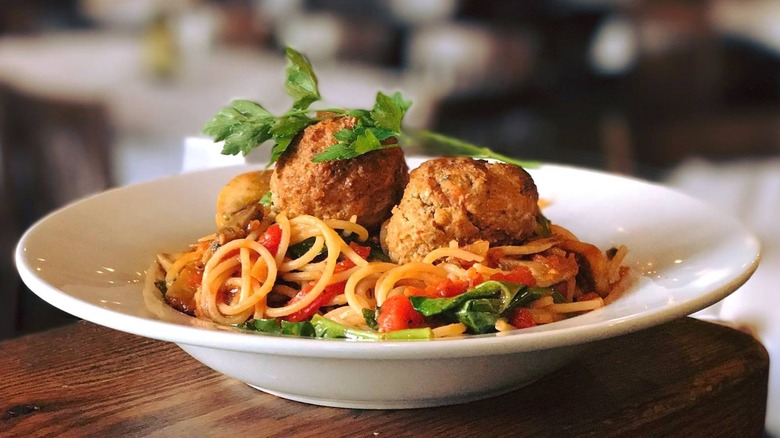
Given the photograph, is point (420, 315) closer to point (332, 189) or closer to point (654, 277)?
point (332, 189)

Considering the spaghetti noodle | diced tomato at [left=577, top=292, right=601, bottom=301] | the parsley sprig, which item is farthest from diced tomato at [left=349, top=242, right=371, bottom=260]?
diced tomato at [left=577, top=292, right=601, bottom=301]

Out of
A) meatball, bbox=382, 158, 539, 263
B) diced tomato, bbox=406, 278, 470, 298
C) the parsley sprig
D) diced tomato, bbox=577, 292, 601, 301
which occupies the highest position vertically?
the parsley sprig

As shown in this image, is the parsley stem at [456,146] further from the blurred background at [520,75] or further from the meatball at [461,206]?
the blurred background at [520,75]

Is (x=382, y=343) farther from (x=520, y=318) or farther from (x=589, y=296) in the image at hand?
(x=589, y=296)

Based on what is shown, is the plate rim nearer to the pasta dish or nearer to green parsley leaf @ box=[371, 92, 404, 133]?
the pasta dish

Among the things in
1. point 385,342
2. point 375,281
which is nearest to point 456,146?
point 375,281
